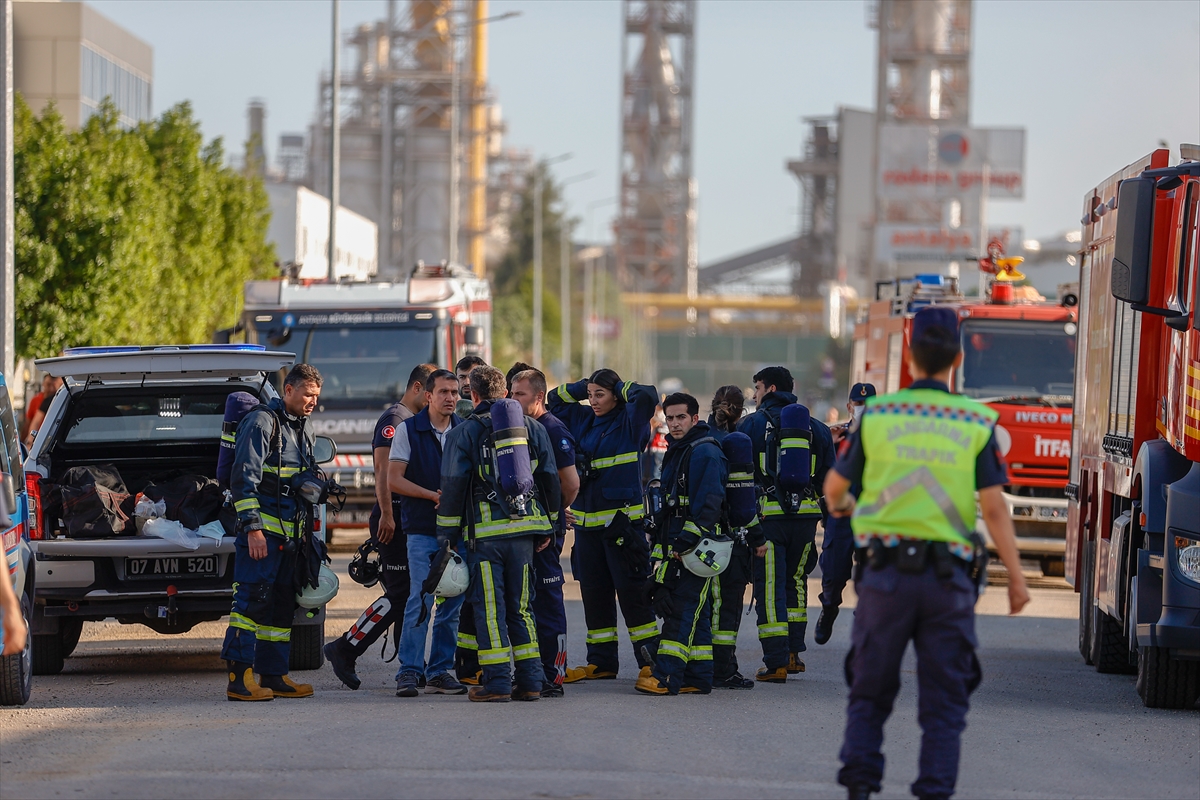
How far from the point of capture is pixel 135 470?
11867 mm

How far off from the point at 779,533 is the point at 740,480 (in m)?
0.93

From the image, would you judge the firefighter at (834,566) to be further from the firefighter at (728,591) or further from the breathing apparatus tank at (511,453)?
the breathing apparatus tank at (511,453)

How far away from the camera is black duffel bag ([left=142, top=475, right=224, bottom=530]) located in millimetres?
11211

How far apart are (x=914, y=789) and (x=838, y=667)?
5671mm

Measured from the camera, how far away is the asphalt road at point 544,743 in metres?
7.27

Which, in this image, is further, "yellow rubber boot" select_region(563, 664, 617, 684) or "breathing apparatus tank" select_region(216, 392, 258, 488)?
"yellow rubber boot" select_region(563, 664, 617, 684)

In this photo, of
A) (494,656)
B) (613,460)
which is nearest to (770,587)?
(613,460)

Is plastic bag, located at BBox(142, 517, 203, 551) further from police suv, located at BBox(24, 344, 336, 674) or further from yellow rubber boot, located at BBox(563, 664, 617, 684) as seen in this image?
yellow rubber boot, located at BBox(563, 664, 617, 684)

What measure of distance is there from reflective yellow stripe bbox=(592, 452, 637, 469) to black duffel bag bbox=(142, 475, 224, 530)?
2.53m

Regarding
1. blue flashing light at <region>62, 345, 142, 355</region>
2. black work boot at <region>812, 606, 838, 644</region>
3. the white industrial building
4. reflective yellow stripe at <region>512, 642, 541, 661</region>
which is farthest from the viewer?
the white industrial building

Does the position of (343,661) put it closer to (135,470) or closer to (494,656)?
(494,656)

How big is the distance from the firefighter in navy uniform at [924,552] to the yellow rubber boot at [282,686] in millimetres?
4241

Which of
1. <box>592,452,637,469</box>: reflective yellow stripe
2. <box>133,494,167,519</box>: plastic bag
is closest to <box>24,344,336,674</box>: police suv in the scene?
<box>133,494,167,519</box>: plastic bag

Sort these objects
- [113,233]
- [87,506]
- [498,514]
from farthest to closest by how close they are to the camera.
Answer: [113,233] < [87,506] < [498,514]
